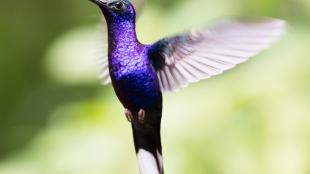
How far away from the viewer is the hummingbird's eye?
1.61 feet

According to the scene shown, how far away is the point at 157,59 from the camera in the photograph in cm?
57

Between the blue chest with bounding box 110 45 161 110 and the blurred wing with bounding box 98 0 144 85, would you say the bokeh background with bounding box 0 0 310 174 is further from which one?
the blue chest with bounding box 110 45 161 110

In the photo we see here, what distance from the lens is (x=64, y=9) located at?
7.00ft

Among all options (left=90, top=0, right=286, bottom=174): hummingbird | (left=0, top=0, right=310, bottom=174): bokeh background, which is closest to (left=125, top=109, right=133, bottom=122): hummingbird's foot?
(left=90, top=0, right=286, bottom=174): hummingbird

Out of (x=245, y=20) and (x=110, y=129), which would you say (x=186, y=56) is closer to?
(x=245, y=20)

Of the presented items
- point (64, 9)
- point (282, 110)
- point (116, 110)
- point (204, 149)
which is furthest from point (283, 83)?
point (64, 9)

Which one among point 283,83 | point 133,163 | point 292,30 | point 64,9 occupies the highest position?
point 64,9

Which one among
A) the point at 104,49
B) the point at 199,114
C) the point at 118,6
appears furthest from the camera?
the point at 199,114

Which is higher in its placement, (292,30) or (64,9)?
(64,9)

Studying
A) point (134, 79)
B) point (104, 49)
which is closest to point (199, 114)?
point (104, 49)

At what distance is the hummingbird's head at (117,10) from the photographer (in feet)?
1.59

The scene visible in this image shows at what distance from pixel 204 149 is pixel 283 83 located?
0.23 m

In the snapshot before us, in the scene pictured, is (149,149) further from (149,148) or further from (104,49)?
(104,49)

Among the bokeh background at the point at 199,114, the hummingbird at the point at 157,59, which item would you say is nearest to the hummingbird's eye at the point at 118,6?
the hummingbird at the point at 157,59
